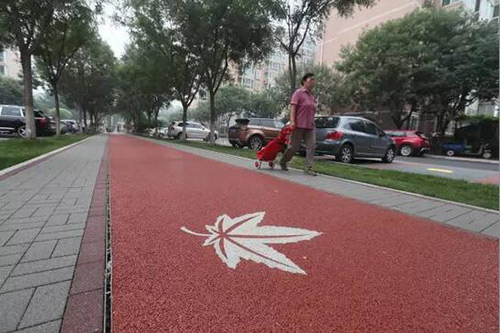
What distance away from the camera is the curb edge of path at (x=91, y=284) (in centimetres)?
153

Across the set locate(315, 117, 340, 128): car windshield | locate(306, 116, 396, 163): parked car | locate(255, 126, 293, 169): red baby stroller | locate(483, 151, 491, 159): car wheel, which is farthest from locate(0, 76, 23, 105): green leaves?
locate(483, 151, 491, 159): car wheel

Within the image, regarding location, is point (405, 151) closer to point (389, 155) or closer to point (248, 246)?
point (389, 155)

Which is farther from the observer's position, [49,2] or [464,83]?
[464,83]

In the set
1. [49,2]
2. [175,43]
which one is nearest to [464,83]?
[175,43]

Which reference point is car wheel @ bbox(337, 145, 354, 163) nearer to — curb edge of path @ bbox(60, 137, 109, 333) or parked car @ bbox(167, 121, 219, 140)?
curb edge of path @ bbox(60, 137, 109, 333)

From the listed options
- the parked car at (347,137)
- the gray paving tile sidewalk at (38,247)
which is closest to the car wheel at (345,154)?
the parked car at (347,137)

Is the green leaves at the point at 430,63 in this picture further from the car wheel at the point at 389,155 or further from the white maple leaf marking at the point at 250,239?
the white maple leaf marking at the point at 250,239

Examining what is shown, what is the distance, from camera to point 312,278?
6.82ft

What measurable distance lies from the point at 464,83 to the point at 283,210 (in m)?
24.2

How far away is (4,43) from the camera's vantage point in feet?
46.2

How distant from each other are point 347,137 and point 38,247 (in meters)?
9.42

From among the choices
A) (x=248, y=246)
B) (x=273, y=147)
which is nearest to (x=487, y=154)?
(x=273, y=147)

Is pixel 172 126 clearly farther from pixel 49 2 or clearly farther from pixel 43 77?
pixel 49 2

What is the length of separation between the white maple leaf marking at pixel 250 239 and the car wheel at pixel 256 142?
439 inches
